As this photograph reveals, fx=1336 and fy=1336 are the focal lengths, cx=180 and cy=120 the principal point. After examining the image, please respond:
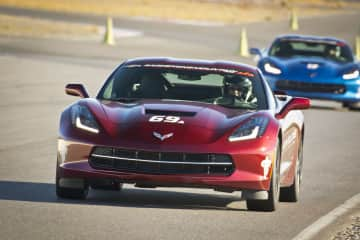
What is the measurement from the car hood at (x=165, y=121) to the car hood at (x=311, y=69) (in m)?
14.5

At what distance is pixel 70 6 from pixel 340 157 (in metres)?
63.7

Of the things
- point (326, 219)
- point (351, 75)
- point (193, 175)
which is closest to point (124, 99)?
point (193, 175)

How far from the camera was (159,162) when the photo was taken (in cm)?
1077

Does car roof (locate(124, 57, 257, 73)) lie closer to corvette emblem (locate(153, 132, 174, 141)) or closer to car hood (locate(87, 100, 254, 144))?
car hood (locate(87, 100, 254, 144))

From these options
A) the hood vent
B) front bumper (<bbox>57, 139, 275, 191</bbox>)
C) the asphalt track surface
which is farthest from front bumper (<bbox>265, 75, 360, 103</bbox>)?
front bumper (<bbox>57, 139, 275, 191</bbox>)

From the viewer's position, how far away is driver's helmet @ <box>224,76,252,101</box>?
12.4m

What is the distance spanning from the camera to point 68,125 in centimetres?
1121

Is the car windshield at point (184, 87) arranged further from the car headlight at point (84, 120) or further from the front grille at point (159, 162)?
the front grille at point (159, 162)

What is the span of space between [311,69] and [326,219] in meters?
15.4

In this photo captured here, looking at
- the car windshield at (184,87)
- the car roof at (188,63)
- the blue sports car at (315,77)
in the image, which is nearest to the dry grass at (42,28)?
the blue sports car at (315,77)

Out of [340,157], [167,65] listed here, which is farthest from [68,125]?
[340,157]

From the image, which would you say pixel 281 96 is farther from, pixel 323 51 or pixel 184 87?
pixel 323 51

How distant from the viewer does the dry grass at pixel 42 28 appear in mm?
48844

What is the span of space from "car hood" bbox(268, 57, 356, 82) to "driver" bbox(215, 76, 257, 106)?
539 inches
